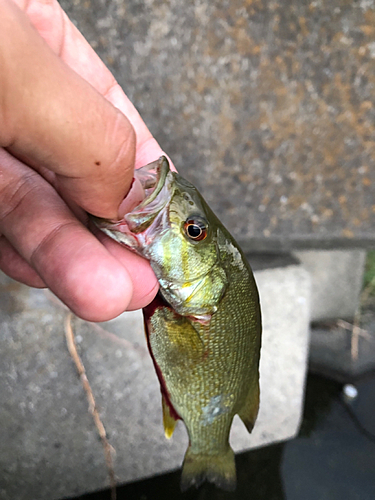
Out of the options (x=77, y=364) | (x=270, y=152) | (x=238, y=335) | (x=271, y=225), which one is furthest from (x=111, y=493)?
(x=270, y=152)

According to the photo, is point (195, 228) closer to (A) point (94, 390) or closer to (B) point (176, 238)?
(B) point (176, 238)

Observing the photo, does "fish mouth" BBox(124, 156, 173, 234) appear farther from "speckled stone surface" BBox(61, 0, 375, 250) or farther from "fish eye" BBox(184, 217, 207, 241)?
"speckled stone surface" BBox(61, 0, 375, 250)

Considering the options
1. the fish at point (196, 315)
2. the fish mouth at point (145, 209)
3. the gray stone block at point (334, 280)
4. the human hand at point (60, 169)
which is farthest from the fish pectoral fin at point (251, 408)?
the gray stone block at point (334, 280)

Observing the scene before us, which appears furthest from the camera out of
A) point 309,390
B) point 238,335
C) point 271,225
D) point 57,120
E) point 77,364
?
point 309,390

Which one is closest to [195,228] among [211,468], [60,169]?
[60,169]

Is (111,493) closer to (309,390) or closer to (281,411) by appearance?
(281,411)

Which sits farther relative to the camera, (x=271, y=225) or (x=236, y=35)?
(x=271, y=225)
